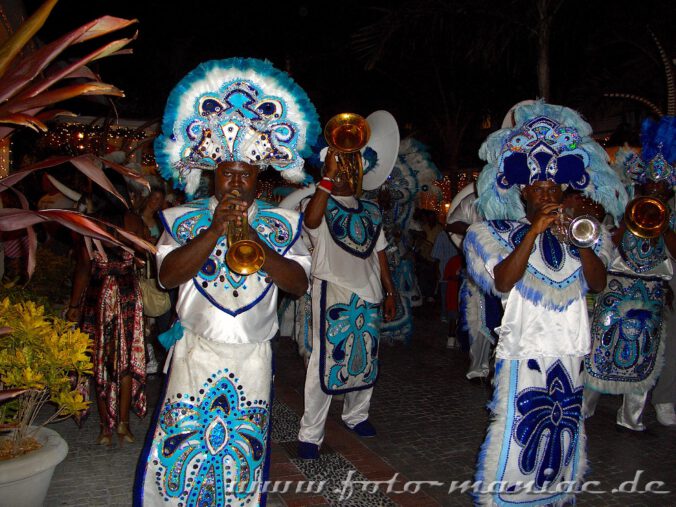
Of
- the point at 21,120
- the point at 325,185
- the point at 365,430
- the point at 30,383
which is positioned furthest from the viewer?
the point at 365,430

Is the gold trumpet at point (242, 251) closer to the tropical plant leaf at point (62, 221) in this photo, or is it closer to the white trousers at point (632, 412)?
the tropical plant leaf at point (62, 221)

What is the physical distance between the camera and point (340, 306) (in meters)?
5.16

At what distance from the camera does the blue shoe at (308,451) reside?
496cm

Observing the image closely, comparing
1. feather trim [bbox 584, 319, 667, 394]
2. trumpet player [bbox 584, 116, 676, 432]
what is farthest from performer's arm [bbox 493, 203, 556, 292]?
feather trim [bbox 584, 319, 667, 394]

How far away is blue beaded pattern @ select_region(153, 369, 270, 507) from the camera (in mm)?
2908

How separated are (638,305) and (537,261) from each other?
2.72 metres

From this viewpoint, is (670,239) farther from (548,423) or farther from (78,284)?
(78,284)

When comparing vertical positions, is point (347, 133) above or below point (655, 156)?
below

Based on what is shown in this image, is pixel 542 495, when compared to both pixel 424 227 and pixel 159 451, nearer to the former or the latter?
pixel 159 451

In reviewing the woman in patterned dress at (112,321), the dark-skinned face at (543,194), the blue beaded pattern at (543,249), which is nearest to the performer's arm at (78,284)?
the woman in patterned dress at (112,321)

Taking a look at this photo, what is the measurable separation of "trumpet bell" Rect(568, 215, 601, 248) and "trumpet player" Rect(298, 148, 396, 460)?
2.11 metres

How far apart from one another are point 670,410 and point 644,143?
99.9 inches

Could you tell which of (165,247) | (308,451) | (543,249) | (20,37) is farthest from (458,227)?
(20,37)

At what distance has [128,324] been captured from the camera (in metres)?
5.34
